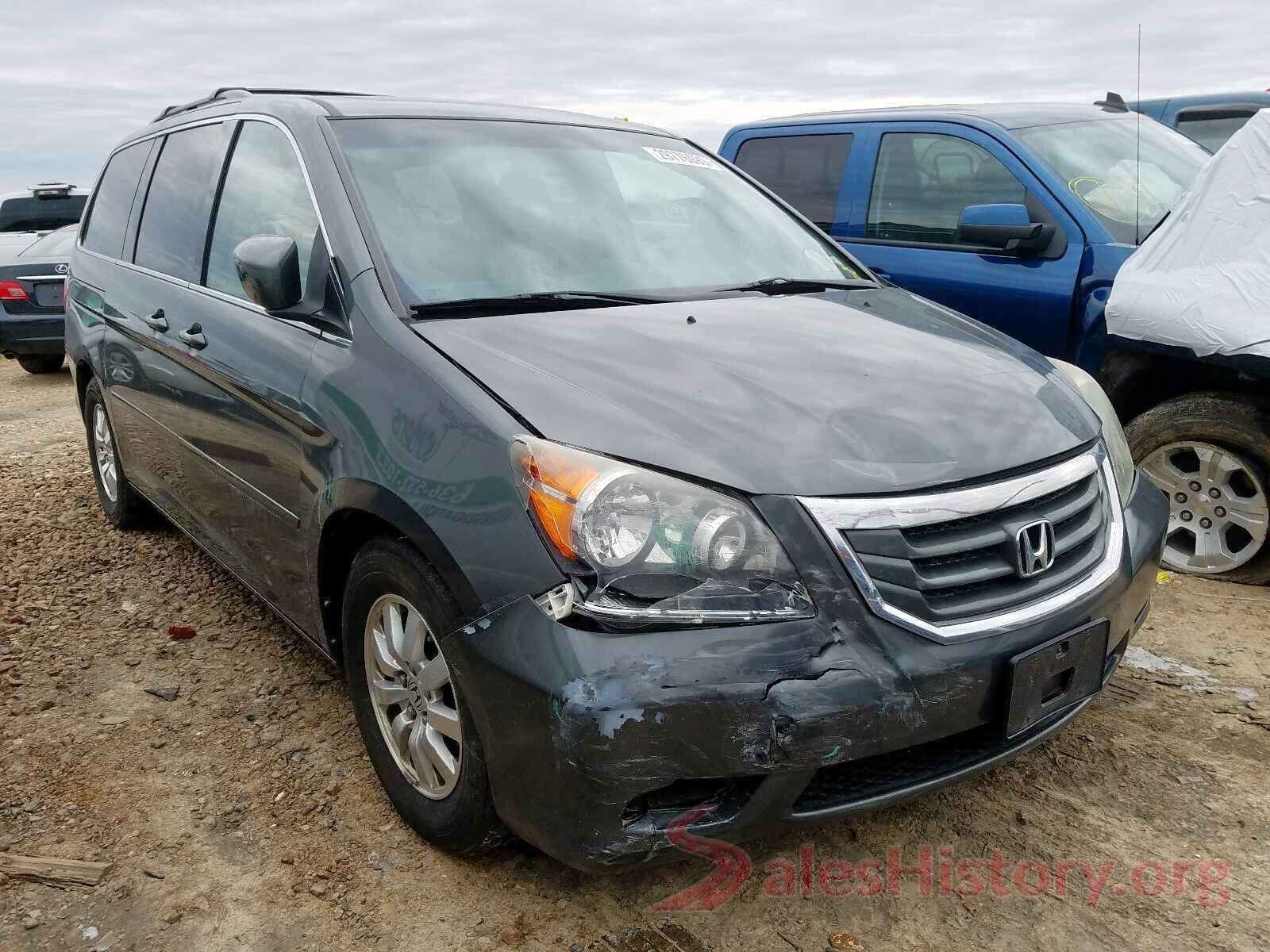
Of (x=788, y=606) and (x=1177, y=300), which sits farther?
(x=1177, y=300)

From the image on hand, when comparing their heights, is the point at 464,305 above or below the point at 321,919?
above

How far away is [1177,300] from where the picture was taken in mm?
3889

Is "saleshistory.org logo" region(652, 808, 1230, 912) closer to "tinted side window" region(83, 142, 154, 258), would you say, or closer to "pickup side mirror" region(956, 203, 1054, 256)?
"pickup side mirror" region(956, 203, 1054, 256)

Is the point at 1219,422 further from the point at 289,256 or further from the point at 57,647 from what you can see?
the point at 57,647

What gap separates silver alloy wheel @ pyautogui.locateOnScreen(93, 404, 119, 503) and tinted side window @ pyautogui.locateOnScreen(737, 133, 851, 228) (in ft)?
11.6

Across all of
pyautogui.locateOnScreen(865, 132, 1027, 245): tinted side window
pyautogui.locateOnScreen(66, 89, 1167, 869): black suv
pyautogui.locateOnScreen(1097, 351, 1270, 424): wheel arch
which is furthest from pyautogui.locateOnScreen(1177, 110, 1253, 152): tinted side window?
pyautogui.locateOnScreen(66, 89, 1167, 869): black suv

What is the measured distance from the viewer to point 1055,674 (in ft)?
7.15

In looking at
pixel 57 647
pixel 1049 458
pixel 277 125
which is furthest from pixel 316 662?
pixel 1049 458

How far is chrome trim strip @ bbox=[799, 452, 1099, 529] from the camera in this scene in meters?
2.00

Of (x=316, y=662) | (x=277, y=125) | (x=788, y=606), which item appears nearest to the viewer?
(x=788, y=606)

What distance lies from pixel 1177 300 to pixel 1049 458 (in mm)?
1988

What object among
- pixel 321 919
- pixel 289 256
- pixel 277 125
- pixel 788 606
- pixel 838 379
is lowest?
pixel 321 919

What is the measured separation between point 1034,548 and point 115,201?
4292 millimetres

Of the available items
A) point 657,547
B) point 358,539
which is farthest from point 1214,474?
point 358,539
